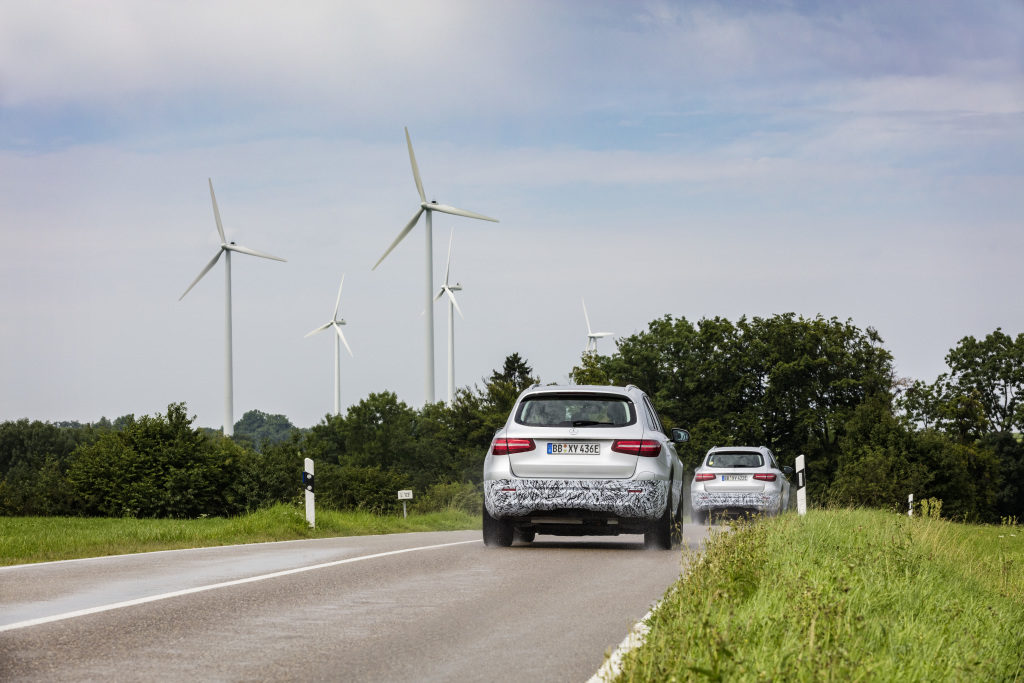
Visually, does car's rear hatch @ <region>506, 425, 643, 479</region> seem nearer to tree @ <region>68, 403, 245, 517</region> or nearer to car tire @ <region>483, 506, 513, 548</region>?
car tire @ <region>483, 506, 513, 548</region>

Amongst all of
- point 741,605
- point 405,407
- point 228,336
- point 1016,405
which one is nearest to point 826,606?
point 741,605

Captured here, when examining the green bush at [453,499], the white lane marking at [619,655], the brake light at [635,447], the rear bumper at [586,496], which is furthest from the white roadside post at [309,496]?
the green bush at [453,499]

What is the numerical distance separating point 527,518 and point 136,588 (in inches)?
186

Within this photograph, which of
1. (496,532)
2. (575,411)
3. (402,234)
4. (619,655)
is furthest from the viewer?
(402,234)

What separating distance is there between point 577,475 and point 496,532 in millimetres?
1484

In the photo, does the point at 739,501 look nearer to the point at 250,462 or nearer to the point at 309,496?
the point at 309,496

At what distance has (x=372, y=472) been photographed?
239 ft

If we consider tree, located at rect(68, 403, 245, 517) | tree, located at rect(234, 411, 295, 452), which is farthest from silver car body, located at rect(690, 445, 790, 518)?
tree, located at rect(234, 411, 295, 452)

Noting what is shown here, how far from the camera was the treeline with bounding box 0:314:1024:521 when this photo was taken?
60.3 m

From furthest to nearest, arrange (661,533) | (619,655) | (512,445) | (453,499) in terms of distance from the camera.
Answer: (453,499), (661,533), (512,445), (619,655)

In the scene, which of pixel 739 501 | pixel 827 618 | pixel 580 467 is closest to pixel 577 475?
pixel 580 467

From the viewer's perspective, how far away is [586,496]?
501 inches

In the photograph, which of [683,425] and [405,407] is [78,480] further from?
[405,407]

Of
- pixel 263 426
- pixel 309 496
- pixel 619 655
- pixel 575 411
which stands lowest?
pixel 619 655
